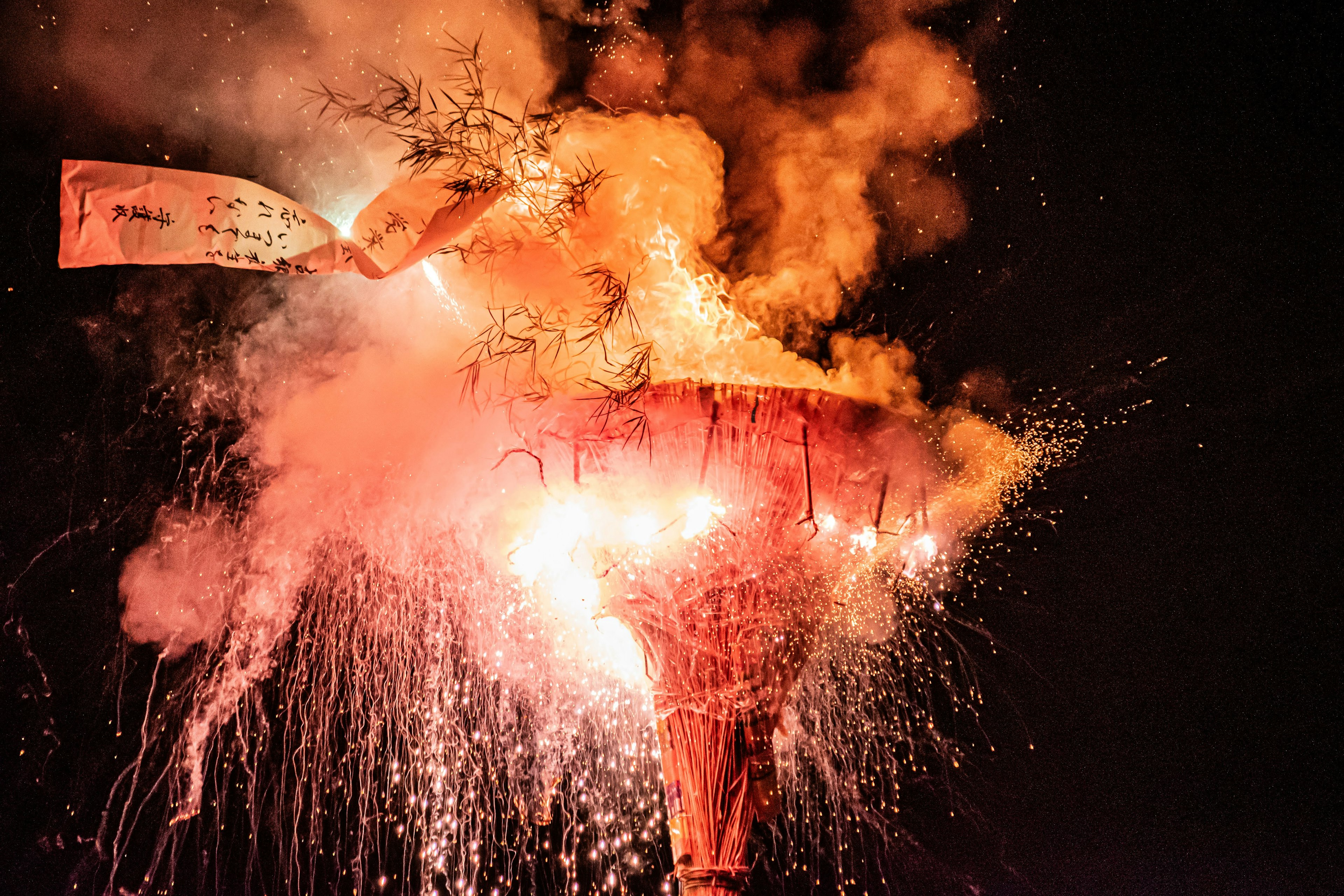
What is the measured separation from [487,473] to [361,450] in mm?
684

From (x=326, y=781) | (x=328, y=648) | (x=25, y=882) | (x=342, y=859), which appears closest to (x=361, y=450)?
(x=328, y=648)

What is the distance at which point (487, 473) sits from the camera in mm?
3281

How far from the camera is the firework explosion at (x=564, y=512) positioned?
3.00 m

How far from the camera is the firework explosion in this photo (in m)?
3.00

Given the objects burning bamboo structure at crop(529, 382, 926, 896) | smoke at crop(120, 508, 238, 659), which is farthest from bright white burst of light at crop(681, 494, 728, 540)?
smoke at crop(120, 508, 238, 659)

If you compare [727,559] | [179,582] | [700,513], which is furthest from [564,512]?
[179,582]

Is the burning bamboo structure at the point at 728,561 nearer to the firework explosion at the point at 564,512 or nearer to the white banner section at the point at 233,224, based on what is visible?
the firework explosion at the point at 564,512

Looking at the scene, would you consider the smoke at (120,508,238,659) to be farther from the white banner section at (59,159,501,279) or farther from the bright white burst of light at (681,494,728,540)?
the bright white burst of light at (681,494,728,540)

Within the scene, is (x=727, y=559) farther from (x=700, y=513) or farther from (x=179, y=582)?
(x=179, y=582)

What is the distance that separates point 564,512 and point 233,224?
5.20 ft

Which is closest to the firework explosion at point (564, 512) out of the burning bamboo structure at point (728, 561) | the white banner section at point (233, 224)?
the burning bamboo structure at point (728, 561)

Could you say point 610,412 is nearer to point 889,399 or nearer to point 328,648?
point 889,399

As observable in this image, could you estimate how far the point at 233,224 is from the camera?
2674 millimetres

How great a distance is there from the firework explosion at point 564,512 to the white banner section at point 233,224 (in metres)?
0.14
